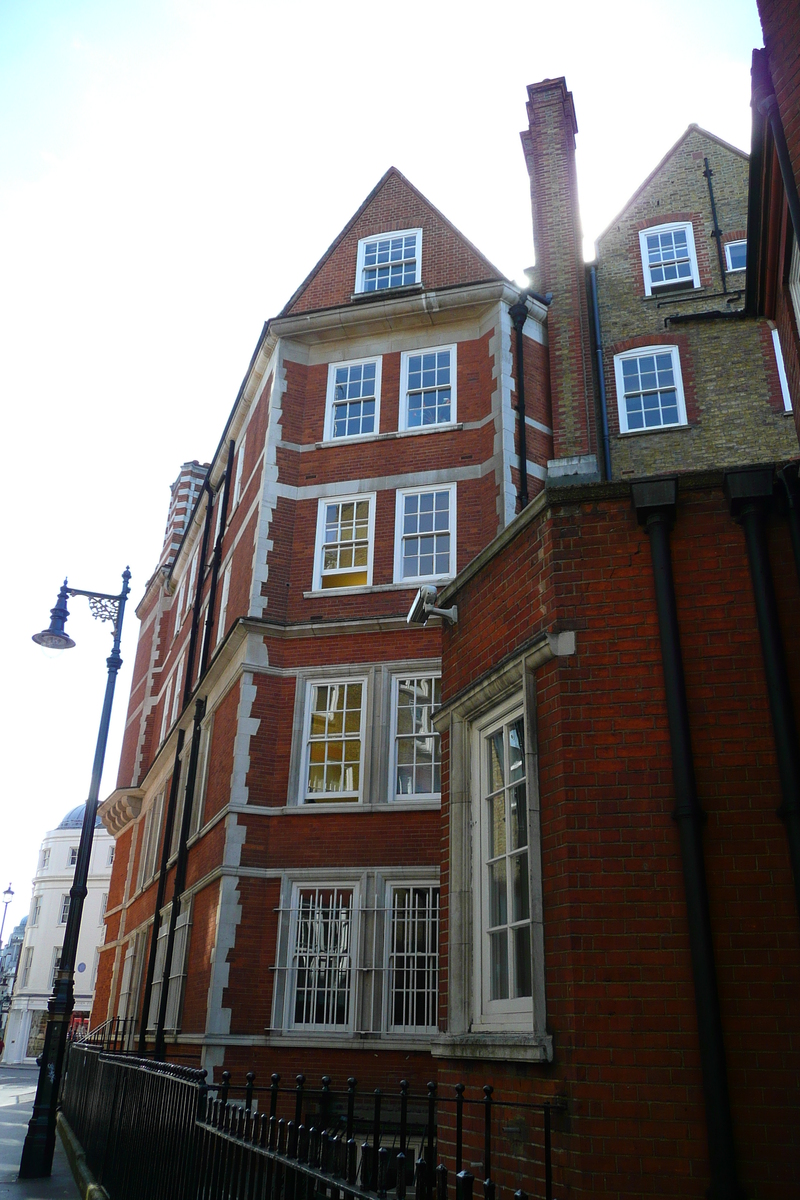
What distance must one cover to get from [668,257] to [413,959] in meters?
17.0

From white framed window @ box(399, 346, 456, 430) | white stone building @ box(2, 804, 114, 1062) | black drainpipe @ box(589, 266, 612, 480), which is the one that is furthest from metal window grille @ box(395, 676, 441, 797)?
white stone building @ box(2, 804, 114, 1062)

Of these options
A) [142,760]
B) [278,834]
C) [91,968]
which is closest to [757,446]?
[278,834]

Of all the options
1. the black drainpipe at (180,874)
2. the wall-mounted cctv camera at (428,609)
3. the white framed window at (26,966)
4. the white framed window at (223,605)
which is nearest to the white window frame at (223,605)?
the white framed window at (223,605)

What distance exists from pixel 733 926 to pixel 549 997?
111 cm

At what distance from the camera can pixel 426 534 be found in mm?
18047

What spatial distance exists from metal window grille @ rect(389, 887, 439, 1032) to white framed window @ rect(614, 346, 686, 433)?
10900mm

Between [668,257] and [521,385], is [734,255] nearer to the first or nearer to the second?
[668,257]

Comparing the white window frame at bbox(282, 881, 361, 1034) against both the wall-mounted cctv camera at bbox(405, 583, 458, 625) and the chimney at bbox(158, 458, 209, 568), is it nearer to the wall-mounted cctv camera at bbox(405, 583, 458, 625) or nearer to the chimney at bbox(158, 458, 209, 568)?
the wall-mounted cctv camera at bbox(405, 583, 458, 625)

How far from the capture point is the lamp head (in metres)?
16.2

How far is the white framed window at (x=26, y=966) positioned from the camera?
61.1 m

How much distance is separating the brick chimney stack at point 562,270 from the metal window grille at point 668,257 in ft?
5.90

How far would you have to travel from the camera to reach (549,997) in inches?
214

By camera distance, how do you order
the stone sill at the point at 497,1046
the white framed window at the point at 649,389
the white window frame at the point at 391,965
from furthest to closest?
1. the white framed window at the point at 649,389
2. the white window frame at the point at 391,965
3. the stone sill at the point at 497,1046

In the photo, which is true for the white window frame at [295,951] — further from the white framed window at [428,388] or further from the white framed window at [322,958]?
the white framed window at [428,388]
